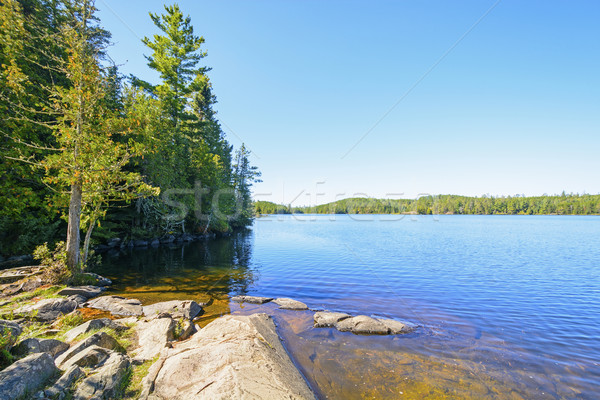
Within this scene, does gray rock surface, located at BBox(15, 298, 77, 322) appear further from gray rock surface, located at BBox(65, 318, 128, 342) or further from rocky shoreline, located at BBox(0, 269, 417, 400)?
gray rock surface, located at BBox(65, 318, 128, 342)

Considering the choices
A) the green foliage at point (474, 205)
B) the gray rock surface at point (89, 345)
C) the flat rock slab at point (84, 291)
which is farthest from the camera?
the green foliage at point (474, 205)

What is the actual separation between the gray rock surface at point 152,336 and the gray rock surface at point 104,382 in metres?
0.84

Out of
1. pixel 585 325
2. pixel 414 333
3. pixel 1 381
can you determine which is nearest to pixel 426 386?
pixel 414 333

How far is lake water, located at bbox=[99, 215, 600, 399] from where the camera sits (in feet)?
19.9

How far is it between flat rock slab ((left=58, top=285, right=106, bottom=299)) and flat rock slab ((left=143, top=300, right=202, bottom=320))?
3.18 m

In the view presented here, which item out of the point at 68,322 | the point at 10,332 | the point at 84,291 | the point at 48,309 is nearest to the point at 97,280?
the point at 84,291

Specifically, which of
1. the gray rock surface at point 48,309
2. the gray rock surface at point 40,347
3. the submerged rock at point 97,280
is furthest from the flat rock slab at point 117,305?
the gray rock surface at point 40,347

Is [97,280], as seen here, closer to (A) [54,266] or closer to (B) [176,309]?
(A) [54,266]

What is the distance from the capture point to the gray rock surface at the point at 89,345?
4656mm

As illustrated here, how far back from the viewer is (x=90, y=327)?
618 cm

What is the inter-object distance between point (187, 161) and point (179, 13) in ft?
51.7

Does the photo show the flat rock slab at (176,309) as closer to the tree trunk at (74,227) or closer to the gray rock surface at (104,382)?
the gray rock surface at (104,382)

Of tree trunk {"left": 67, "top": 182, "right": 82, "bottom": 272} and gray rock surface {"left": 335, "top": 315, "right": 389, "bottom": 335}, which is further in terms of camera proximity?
tree trunk {"left": 67, "top": 182, "right": 82, "bottom": 272}

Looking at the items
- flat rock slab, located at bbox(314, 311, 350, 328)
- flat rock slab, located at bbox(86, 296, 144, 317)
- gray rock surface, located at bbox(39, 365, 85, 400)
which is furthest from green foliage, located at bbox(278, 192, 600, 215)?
gray rock surface, located at bbox(39, 365, 85, 400)
